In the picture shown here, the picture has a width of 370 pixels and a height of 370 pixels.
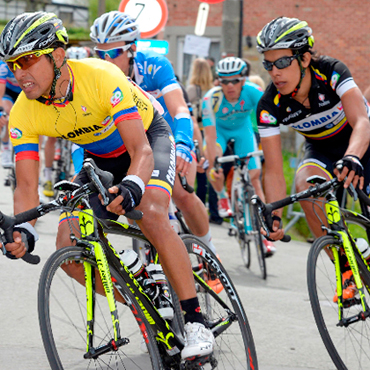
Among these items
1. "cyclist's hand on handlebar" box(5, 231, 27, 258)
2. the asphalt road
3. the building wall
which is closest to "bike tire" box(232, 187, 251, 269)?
the asphalt road

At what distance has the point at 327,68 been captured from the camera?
14.7 feet

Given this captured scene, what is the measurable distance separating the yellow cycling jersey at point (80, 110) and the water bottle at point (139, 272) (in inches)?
27.2

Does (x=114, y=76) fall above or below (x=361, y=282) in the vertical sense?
above

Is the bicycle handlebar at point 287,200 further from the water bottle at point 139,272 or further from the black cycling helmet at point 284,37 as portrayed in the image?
the black cycling helmet at point 284,37

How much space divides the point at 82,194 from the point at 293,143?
1625 centimetres

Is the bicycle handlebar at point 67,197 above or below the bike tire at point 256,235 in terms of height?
above

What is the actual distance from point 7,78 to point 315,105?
18.0 feet

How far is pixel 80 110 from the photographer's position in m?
3.43

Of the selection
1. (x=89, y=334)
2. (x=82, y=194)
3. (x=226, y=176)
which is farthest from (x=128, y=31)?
(x=226, y=176)

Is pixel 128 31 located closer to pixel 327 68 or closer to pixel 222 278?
pixel 327 68

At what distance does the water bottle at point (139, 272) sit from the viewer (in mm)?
3367

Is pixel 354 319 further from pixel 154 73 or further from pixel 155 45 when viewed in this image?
pixel 155 45

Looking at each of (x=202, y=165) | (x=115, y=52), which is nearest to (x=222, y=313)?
(x=115, y=52)

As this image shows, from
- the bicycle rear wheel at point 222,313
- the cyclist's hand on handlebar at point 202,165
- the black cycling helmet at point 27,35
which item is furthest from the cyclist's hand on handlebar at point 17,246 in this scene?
the cyclist's hand on handlebar at point 202,165
